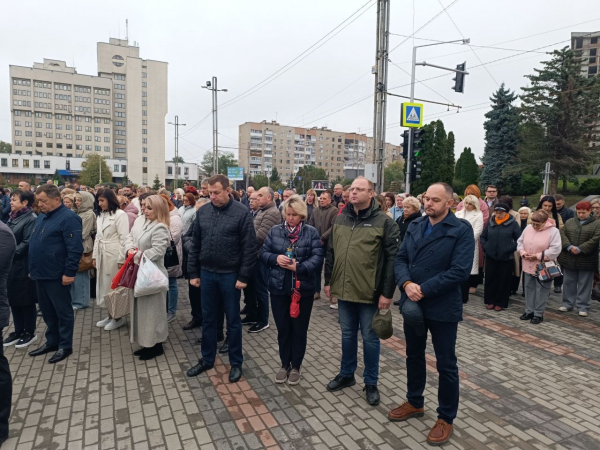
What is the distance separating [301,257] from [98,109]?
358 ft

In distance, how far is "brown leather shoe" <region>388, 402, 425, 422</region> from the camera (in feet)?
11.7

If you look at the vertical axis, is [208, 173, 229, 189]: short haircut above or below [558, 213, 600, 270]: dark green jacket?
above

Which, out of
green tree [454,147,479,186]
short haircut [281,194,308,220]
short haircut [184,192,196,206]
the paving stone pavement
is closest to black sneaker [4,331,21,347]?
the paving stone pavement

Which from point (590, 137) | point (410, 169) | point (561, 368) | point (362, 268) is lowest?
point (561, 368)

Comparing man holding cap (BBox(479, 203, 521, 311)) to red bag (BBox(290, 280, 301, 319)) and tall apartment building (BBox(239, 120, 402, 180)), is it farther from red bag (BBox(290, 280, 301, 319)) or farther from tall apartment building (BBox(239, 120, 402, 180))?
tall apartment building (BBox(239, 120, 402, 180))

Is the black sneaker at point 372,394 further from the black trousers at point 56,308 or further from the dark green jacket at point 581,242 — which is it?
the dark green jacket at point 581,242

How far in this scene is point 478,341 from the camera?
5602 millimetres

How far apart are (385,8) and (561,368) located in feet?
37.9

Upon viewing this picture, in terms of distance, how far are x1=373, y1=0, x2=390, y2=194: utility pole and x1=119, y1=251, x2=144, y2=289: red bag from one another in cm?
947

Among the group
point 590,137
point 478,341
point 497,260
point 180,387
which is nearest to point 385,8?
point 497,260

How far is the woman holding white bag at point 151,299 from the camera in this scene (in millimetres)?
4719

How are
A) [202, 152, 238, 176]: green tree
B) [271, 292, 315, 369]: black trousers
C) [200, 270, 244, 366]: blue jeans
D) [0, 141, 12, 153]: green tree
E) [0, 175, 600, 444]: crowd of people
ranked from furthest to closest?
[0, 141, 12, 153]: green tree < [202, 152, 238, 176]: green tree < [200, 270, 244, 366]: blue jeans < [271, 292, 315, 369]: black trousers < [0, 175, 600, 444]: crowd of people

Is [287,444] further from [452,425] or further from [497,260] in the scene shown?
[497,260]

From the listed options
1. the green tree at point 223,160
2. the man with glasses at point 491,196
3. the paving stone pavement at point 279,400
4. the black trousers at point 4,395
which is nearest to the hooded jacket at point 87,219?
the paving stone pavement at point 279,400
